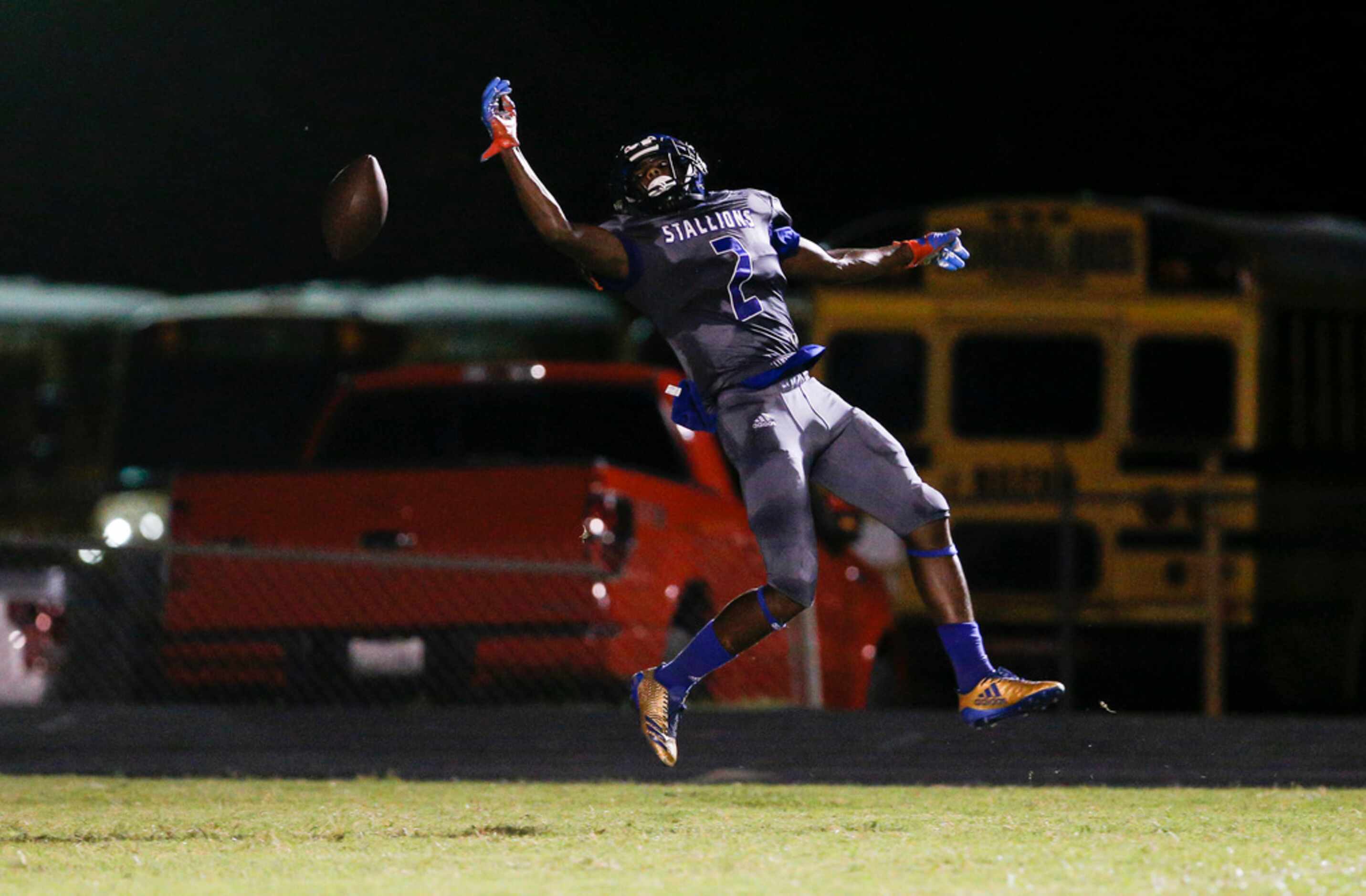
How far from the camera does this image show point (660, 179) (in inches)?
271

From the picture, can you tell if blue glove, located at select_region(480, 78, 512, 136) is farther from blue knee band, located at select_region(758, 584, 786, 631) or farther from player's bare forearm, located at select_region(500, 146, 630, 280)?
blue knee band, located at select_region(758, 584, 786, 631)

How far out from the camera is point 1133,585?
13930mm

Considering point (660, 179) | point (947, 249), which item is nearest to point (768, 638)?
point (947, 249)

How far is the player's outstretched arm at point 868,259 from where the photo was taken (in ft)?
23.5

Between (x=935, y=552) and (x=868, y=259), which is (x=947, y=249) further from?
(x=935, y=552)

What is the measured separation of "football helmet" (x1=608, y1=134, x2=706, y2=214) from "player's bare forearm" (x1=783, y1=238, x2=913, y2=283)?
1.33ft

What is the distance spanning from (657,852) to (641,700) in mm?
908

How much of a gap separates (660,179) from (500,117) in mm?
530

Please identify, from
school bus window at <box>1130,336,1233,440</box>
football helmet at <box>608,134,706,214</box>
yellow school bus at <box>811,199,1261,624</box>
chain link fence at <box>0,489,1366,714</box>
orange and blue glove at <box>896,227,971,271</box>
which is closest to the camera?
football helmet at <box>608,134,706,214</box>

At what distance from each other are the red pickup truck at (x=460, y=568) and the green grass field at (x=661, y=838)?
1.54 meters

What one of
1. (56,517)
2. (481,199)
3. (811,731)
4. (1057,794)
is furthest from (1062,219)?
(481,199)

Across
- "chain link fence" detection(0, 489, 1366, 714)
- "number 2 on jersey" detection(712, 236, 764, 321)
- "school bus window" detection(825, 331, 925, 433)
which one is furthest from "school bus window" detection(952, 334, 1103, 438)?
"number 2 on jersey" detection(712, 236, 764, 321)

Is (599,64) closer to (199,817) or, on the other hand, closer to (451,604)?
(451,604)

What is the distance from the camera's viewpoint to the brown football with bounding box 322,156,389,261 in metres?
7.16
